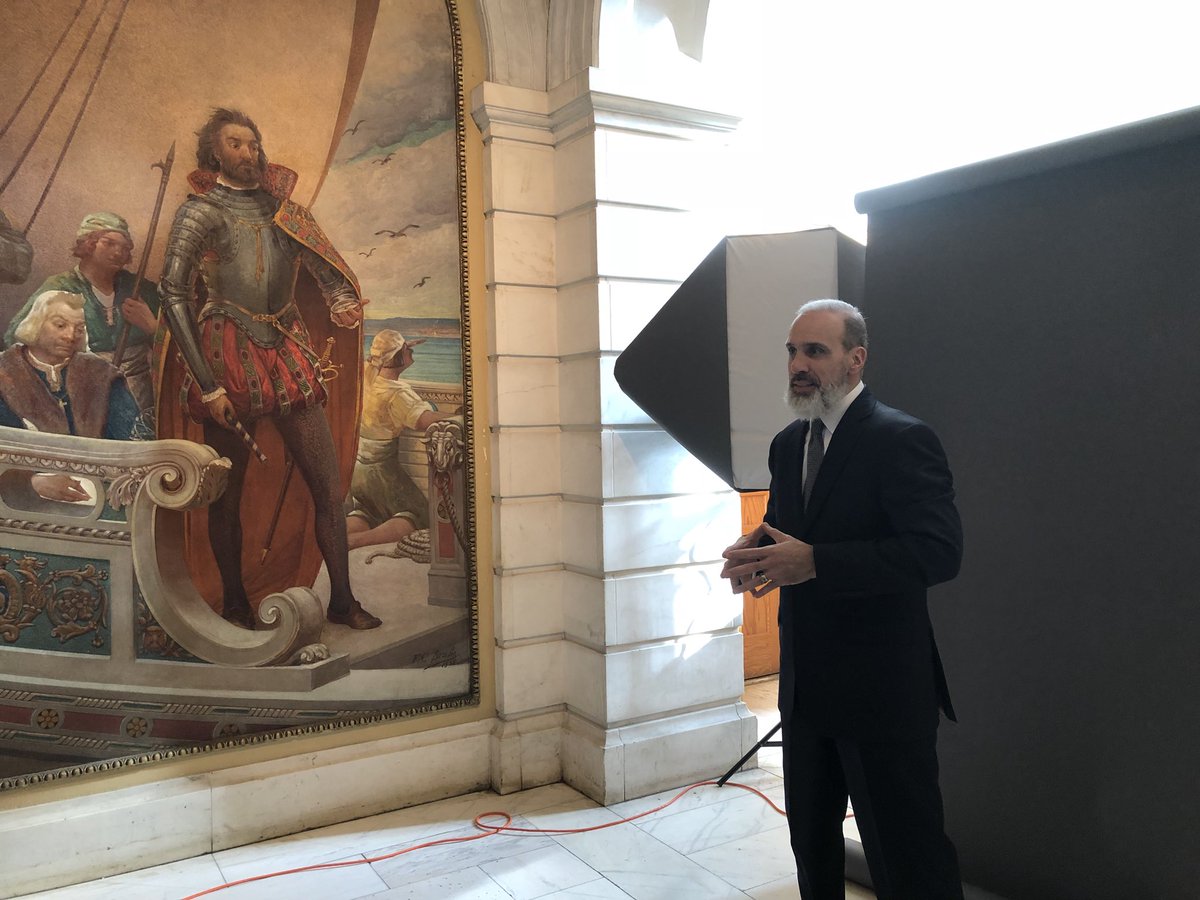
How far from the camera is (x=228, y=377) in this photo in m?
3.69

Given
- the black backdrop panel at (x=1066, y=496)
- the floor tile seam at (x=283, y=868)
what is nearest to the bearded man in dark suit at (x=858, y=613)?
the black backdrop panel at (x=1066, y=496)

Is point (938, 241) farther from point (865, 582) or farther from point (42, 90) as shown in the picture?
point (42, 90)

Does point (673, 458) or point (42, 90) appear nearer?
point (42, 90)

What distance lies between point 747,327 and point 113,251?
2.44 metres

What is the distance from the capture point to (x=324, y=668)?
3881 mm

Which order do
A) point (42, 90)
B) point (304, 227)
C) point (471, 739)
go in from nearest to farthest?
point (42, 90) → point (304, 227) → point (471, 739)

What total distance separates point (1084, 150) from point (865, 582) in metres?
1.30

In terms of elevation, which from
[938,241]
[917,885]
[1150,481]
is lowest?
[917,885]

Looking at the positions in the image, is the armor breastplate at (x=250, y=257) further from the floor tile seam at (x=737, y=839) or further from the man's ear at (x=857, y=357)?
the floor tile seam at (x=737, y=839)

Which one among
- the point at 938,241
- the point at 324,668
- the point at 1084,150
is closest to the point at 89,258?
the point at 324,668

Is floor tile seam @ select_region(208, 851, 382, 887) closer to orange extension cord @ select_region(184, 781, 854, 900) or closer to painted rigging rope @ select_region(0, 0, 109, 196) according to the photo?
orange extension cord @ select_region(184, 781, 854, 900)

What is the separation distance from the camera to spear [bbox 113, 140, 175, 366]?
3492 mm

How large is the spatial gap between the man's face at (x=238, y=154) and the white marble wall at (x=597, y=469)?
0.99 m

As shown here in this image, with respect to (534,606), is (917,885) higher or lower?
lower
